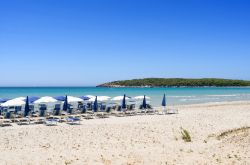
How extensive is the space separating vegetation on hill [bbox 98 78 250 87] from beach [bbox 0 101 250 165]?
13751 centimetres

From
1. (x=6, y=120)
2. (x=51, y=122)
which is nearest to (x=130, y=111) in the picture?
(x=51, y=122)

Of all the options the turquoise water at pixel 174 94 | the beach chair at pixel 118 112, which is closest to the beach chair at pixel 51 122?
the beach chair at pixel 118 112

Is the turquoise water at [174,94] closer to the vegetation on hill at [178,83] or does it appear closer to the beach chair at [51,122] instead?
the beach chair at [51,122]

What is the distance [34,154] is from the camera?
11.0m

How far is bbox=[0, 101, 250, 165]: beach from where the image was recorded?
33.0 feet

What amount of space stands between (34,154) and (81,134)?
4.40m

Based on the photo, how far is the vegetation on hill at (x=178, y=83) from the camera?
505 ft

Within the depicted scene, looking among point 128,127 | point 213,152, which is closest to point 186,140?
point 213,152

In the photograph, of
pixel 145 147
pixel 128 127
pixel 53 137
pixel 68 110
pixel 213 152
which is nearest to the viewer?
pixel 213 152

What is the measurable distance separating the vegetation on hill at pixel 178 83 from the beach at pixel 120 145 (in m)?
138

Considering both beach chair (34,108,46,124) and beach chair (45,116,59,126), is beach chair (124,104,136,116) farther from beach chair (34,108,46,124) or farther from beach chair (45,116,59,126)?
beach chair (45,116,59,126)

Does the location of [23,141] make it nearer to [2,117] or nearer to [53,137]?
[53,137]

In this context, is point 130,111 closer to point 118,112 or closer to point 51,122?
point 118,112

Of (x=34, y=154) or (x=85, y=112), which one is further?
(x=85, y=112)
